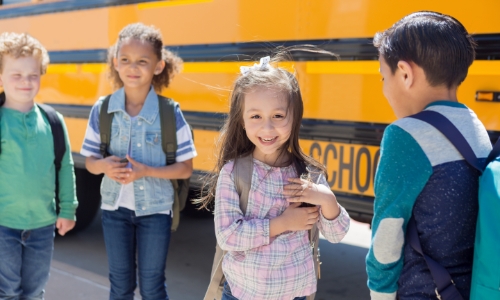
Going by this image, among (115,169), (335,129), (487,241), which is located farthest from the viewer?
(335,129)

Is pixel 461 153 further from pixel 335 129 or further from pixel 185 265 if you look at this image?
pixel 185 265

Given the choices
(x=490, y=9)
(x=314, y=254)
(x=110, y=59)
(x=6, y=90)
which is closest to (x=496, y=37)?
(x=490, y=9)

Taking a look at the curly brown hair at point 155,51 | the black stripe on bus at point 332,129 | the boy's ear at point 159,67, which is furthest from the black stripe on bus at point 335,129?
the boy's ear at point 159,67

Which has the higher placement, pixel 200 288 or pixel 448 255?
pixel 448 255

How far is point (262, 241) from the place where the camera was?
165 cm

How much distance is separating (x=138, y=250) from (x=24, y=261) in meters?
0.44

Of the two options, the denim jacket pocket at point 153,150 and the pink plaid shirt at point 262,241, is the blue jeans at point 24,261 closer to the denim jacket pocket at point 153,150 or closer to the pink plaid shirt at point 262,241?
the denim jacket pocket at point 153,150

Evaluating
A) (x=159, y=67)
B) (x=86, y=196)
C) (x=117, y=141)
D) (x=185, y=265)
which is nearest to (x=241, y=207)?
(x=117, y=141)

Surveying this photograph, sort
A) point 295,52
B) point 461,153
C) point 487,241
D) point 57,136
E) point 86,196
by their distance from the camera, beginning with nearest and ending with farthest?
point 487,241
point 461,153
point 57,136
point 295,52
point 86,196

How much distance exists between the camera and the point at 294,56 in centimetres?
284

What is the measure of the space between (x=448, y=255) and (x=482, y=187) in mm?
177

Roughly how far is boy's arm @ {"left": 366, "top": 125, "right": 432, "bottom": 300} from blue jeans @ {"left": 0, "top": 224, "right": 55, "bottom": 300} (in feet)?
5.03

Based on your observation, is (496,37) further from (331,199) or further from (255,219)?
(255,219)

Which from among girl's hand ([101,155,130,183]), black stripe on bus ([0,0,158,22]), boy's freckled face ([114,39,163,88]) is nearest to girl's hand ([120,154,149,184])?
girl's hand ([101,155,130,183])
